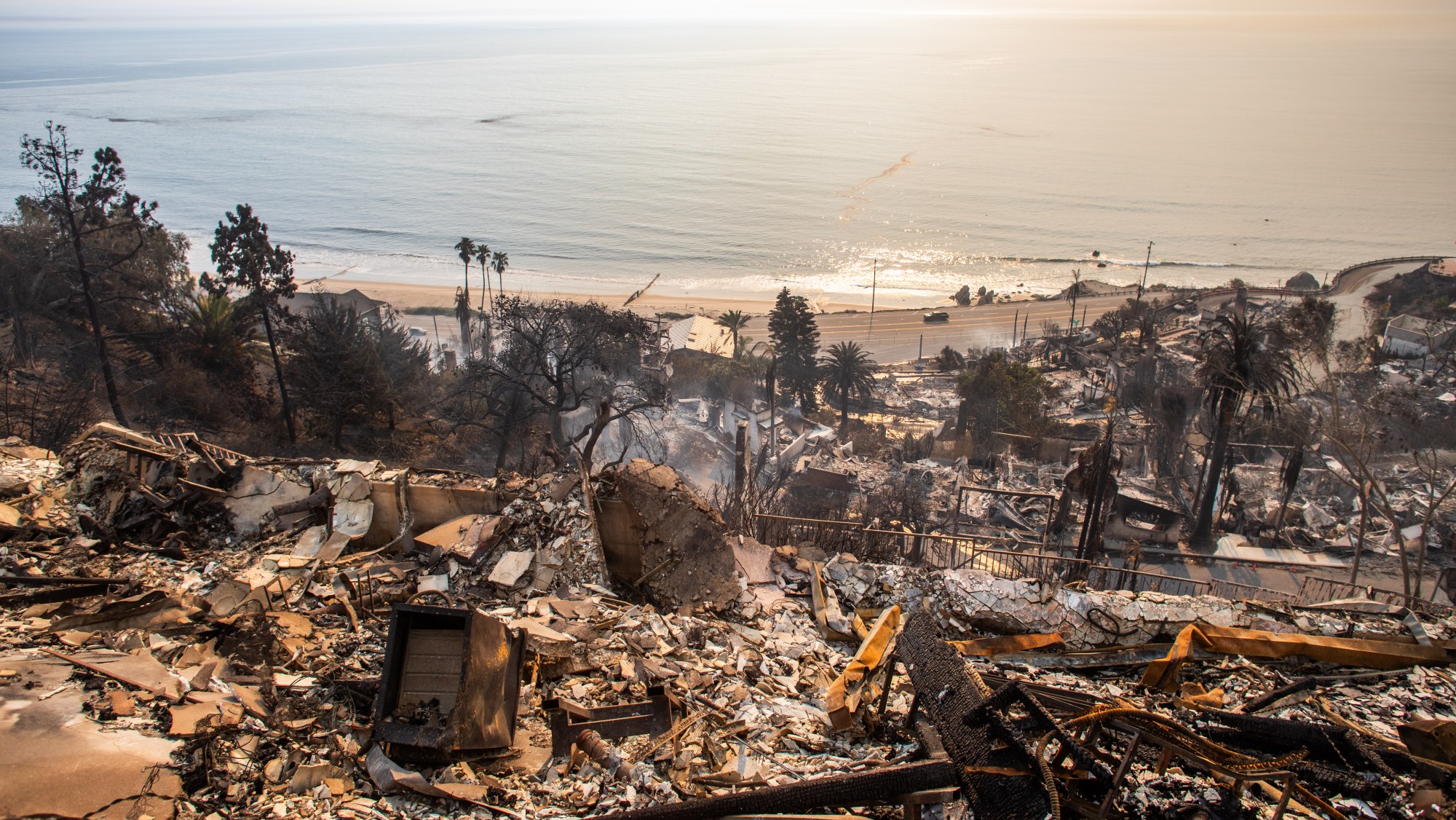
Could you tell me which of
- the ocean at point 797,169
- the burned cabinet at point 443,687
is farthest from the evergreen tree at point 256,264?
the ocean at point 797,169

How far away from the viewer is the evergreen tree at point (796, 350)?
89.2ft

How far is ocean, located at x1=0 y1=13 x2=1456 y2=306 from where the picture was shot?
4622cm

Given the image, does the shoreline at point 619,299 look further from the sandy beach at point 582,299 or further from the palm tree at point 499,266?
the palm tree at point 499,266

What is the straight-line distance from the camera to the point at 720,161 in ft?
225

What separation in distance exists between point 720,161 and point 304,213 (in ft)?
108

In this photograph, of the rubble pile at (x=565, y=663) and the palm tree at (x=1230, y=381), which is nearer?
the rubble pile at (x=565, y=663)

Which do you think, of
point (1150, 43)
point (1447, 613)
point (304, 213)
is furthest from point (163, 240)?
point (1150, 43)

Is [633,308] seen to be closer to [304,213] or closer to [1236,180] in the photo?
[304,213]

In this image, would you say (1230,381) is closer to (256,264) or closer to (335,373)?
(335,373)

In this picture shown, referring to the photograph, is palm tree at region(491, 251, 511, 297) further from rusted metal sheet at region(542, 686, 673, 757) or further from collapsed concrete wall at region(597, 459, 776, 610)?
rusted metal sheet at region(542, 686, 673, 757)

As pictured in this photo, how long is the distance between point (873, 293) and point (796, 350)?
1389cm

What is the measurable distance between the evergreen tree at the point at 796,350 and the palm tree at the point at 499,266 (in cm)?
1172

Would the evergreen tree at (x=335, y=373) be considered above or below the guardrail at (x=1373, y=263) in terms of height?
below

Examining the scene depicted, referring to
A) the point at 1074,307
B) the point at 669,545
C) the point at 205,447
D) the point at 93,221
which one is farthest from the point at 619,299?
the point at 669,545
